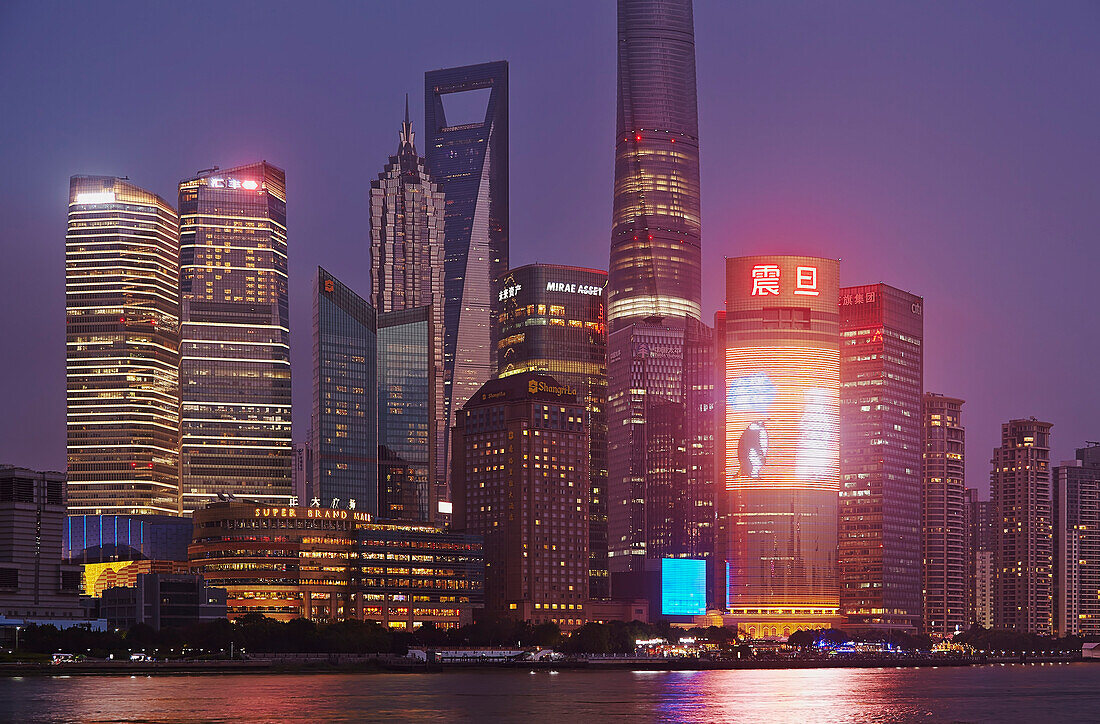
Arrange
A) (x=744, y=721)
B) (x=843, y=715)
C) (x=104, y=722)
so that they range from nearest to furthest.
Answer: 1. (x=104, y=722)
2. (x=744, y=721)
3. (x=843, y=715)

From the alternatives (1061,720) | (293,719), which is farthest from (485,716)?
(1061,720)

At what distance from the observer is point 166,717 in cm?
17788

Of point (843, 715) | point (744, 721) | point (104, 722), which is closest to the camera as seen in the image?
point (104, 722)

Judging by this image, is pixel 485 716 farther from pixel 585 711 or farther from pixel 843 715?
pixel 843 715

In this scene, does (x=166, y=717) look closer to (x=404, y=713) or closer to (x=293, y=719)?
(x=293, y=719)

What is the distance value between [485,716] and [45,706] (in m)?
53.1

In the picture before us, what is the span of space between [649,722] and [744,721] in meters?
12.0

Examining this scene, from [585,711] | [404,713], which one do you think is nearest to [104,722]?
[404,713]

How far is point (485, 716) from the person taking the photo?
18925cm

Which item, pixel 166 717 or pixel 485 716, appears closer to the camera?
pixel 166 717

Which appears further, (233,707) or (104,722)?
(233,707)

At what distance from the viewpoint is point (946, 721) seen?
630 ft

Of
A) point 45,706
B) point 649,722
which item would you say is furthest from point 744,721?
point 45,706

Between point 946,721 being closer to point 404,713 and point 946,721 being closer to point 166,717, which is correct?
point 404,713
